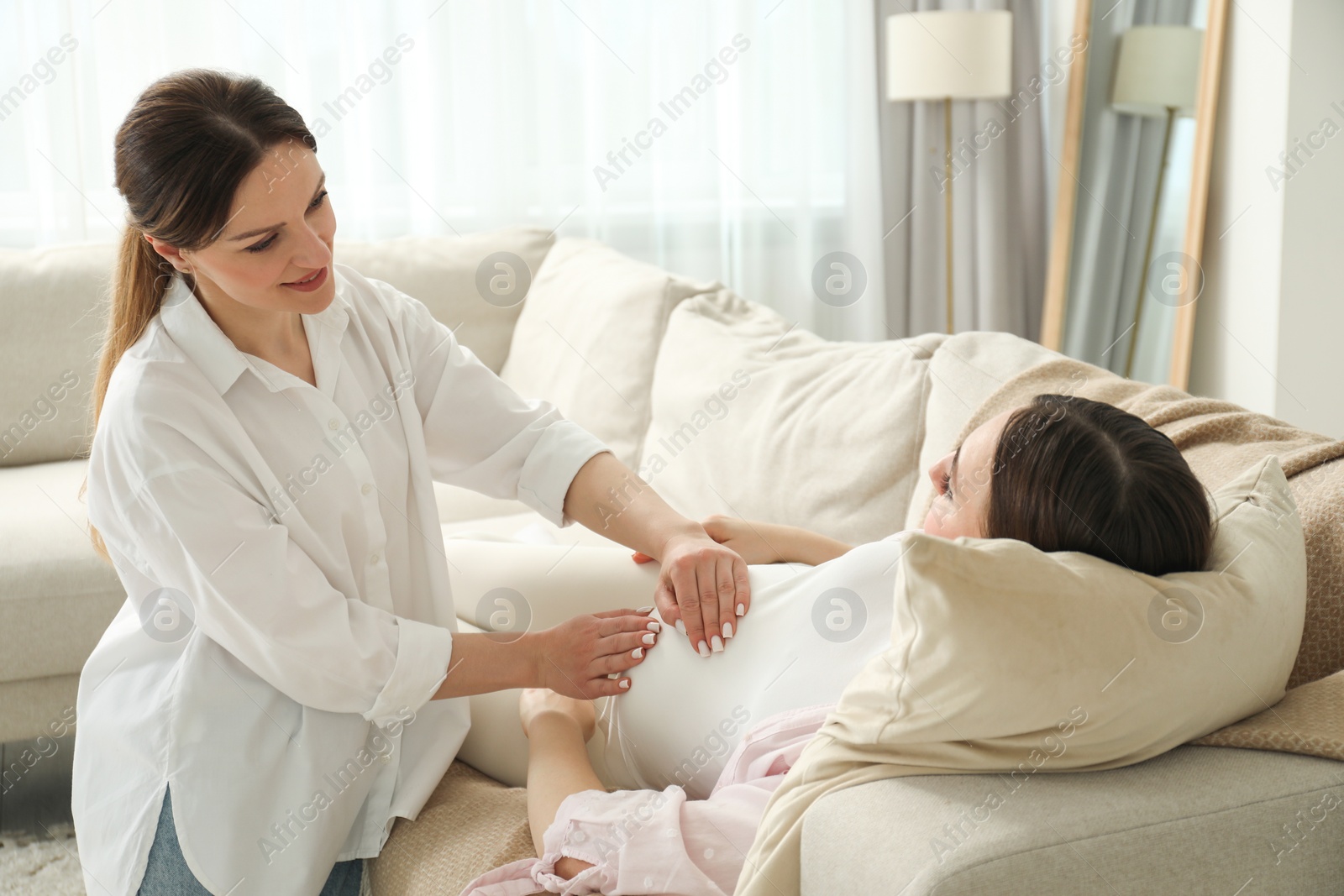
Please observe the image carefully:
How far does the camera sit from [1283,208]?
266 cm

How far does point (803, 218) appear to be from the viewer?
146 inches

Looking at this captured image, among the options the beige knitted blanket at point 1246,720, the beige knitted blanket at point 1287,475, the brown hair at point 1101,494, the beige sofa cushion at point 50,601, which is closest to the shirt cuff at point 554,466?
the beige knitted blanket at point 1246,720

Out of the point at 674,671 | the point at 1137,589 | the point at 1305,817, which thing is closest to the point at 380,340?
the point at 674,671

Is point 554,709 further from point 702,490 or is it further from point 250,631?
point 702,490

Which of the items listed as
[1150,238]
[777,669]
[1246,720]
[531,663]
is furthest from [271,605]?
[1150,238]

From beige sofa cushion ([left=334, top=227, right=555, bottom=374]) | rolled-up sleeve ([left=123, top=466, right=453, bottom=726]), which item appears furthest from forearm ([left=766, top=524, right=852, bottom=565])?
beige sofa cushion ([left=334, top=227, right=555, bottom=374])

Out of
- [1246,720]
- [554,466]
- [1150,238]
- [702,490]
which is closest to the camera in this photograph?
[1246,720]

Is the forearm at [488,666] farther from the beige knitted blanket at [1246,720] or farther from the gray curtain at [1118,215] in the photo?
the gray curtain at [1118,215]

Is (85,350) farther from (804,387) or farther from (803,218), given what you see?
(803,218)

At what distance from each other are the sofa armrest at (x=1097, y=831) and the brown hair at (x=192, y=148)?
0.84m

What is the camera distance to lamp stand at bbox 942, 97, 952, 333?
3.46 meters

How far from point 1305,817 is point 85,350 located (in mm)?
2592

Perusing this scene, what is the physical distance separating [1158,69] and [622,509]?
238 centimetres

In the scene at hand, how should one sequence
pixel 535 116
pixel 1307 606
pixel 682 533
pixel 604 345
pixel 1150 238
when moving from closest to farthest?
pixel 1307 606 → pixel 682 533 → pixel 604 345 → pixel 1150 238 → pixel 535 116
